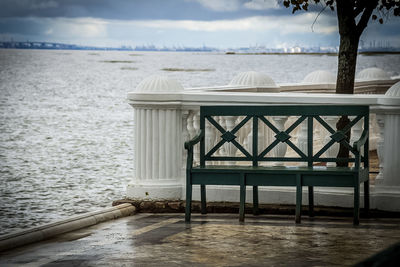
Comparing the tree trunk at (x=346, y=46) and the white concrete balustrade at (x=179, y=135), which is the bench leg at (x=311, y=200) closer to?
the white concrete balustrade at (x=179, y=135)

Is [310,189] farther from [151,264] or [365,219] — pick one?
[151,264]

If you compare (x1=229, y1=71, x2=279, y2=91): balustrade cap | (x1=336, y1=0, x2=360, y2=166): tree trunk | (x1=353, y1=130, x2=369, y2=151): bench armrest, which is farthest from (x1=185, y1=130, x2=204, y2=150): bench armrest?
(x1=229, y1=71, x2=279, y2=91): balustrade cap

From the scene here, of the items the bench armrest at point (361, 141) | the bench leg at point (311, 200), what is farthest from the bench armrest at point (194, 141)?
the bench armrest at point (361, 141)

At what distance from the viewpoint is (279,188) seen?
816 centimetres

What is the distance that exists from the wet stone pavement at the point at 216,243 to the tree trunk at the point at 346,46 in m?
1.78

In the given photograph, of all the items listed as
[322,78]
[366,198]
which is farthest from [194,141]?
[322,78]

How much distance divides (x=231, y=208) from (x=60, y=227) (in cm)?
175

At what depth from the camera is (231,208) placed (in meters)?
8.15

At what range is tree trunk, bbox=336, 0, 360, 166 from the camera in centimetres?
872

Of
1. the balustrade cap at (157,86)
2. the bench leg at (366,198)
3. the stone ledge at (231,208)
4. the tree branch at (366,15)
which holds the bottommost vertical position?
the stone ledge at (231,208)

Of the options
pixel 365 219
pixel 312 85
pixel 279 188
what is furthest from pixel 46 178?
pixel 365 219

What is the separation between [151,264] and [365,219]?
260cm

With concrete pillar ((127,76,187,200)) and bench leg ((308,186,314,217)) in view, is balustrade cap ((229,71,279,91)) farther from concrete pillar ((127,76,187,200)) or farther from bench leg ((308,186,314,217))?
bench leg ((308,186,314,217))

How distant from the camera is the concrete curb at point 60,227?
22.2 feet
